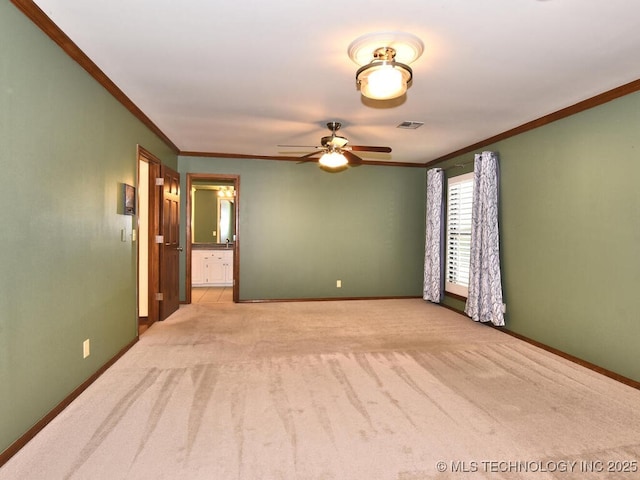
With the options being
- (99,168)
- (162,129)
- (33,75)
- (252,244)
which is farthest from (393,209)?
(33,75)

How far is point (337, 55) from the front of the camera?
8.97 ft

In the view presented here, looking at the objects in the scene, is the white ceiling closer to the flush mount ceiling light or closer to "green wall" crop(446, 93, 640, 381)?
the flush mount ceiling light

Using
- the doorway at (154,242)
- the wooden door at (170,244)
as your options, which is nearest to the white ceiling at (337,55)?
the doorway at (154,242)

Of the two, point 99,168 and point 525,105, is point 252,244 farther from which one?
point 525,105

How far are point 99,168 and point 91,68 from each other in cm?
80

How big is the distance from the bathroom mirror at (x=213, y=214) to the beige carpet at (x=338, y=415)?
16.0ft

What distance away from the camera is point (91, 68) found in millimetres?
2914

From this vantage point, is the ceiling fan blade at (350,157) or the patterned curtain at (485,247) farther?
the patterned curtain at (485,247)

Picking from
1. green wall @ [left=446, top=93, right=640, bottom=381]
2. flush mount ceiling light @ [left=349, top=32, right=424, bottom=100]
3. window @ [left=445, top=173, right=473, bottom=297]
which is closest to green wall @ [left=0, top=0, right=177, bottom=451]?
flush mount ceiling light @ [left=349, top=32, right=424, bottom=100]

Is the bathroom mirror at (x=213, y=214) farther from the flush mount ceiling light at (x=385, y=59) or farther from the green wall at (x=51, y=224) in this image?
the flush mount ceiling light at (x=385, y=59)

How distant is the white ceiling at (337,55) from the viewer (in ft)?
7.19

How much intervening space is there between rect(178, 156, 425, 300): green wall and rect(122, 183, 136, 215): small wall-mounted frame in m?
2.26

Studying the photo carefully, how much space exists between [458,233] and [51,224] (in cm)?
538

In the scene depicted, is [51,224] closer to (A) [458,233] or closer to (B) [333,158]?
(B) [333,158]
